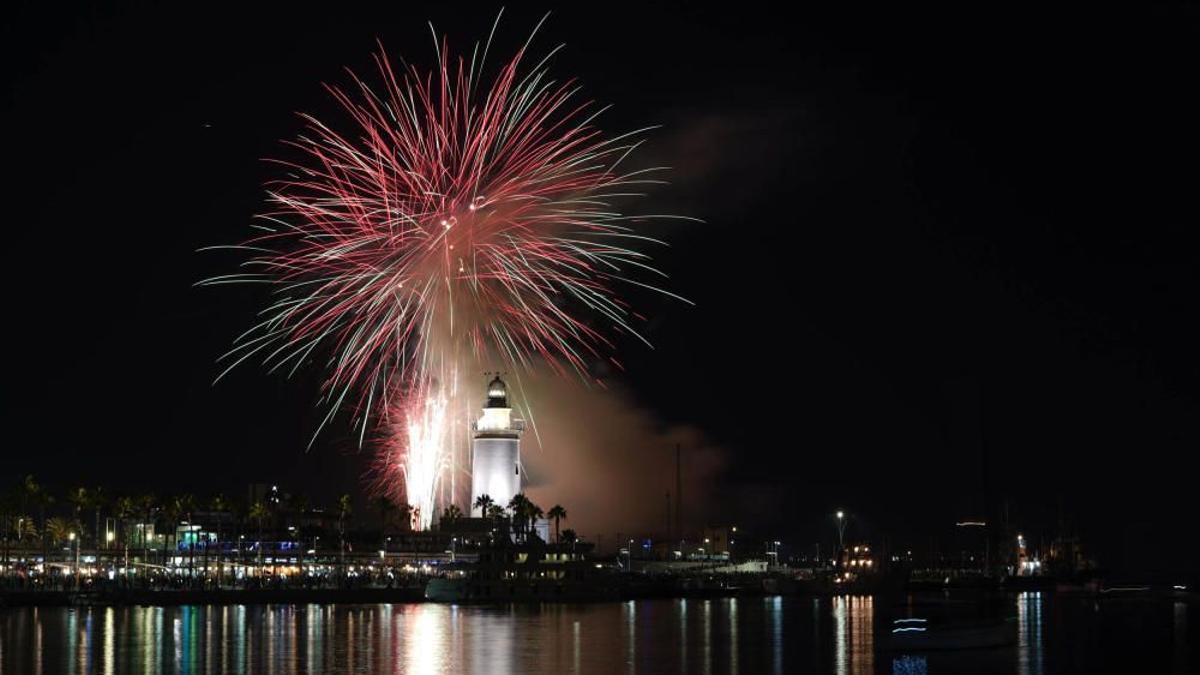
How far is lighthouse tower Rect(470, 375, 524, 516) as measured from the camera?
471 feet

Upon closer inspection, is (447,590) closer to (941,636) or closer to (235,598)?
(235,598)

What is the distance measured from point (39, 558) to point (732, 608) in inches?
2412

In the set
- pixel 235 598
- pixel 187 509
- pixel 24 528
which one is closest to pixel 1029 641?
pixel 235 598

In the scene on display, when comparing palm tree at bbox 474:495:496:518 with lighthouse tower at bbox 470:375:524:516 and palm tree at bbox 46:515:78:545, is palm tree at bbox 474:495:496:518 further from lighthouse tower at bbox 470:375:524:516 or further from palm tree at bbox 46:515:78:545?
palm tree at bbox 46:515:78:545

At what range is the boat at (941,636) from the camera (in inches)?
2776

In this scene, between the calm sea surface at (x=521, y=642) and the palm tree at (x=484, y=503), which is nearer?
the calm sea surface at (x=521, y=642)

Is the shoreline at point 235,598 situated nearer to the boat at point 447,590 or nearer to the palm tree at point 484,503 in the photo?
the boat at point 447,590

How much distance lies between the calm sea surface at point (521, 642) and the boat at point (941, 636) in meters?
0.70

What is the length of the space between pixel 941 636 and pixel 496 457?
77135mm

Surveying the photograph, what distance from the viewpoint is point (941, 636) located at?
2795 inches

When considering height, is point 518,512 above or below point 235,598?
above

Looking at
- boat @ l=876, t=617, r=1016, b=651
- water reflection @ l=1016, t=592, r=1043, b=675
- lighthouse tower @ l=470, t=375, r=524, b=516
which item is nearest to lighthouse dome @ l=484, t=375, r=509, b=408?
lighthouse tower @ l=470, t=375, r=524, b=516

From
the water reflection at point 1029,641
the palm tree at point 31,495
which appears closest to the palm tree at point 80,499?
the palm tree at point 31,495

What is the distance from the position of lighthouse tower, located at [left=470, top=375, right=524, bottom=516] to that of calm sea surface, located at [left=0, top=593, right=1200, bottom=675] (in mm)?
32447
